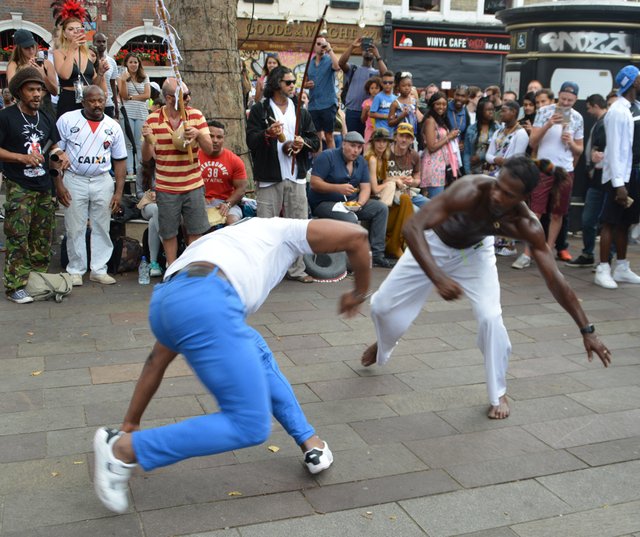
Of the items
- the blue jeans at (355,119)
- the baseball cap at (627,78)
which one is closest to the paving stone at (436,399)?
the baseball cap at (627,78)

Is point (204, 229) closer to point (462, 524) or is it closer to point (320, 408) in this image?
point (320, 408)

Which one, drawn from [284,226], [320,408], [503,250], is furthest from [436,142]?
[284,226]

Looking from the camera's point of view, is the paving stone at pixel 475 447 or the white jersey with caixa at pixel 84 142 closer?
the paving stone at pixel 475 447

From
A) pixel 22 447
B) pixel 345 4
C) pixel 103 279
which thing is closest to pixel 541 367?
pixel 22 447

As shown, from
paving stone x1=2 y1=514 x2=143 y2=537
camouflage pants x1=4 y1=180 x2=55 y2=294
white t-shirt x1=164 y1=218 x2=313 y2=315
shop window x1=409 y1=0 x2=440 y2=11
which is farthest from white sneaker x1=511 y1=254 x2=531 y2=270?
shop window x1=409 y1=0 x2=440 y2=11

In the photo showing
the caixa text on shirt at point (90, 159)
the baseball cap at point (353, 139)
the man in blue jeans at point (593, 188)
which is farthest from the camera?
the man in blue jeans at point (593, 188)

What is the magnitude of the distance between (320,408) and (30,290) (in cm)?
362

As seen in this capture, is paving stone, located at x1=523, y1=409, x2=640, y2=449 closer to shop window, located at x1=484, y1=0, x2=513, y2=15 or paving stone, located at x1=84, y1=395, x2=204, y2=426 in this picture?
paving stone, located at x1=84, y1=395, x2=204, y2=426

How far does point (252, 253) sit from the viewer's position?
Result: 353cm

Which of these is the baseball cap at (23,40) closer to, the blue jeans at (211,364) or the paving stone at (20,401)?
the paving stone at (20,401)

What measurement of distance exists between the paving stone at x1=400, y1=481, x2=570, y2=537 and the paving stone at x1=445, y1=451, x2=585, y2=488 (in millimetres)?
86

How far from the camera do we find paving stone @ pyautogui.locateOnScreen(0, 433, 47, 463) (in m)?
4.21

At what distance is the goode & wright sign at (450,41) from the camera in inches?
1070

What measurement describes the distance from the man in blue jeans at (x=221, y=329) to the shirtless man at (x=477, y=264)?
90 centimetres
